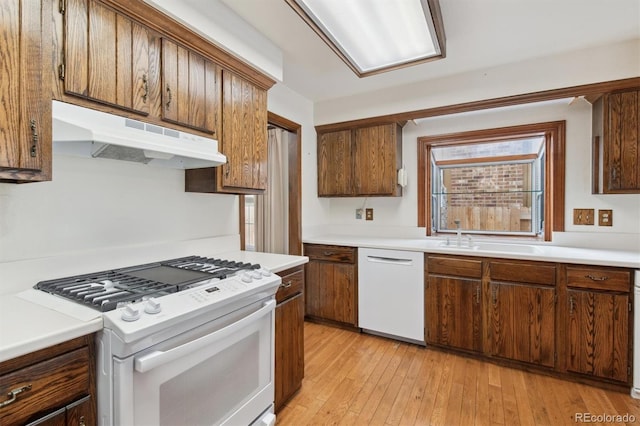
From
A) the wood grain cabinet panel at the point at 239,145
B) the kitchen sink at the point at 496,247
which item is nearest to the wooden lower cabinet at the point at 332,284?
the kitchen sink at the point at 496,247

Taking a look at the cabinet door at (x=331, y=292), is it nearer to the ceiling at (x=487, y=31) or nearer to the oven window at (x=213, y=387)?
the oven window at (x=213, y=387)

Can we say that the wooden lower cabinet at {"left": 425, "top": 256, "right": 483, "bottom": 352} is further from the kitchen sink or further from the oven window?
the oven window

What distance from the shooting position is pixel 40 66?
1.07m

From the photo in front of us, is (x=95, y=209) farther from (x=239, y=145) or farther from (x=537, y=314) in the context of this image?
(x=537, y=314)

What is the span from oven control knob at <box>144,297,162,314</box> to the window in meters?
2.54

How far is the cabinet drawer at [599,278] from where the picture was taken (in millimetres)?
1938

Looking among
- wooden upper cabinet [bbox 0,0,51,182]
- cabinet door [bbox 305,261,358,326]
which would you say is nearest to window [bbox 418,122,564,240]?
cabinet door [bbox 305,261,358,326]

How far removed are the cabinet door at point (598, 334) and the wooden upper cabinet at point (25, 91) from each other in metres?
3.00

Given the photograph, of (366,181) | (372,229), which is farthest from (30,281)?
(372,229)

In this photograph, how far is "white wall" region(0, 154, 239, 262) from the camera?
1.27m

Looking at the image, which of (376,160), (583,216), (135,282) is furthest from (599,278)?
(135,282)

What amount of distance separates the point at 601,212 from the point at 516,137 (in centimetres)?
91

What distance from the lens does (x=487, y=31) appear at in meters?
2.03

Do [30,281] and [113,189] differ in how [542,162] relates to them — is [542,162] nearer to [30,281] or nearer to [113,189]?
[113,189]
